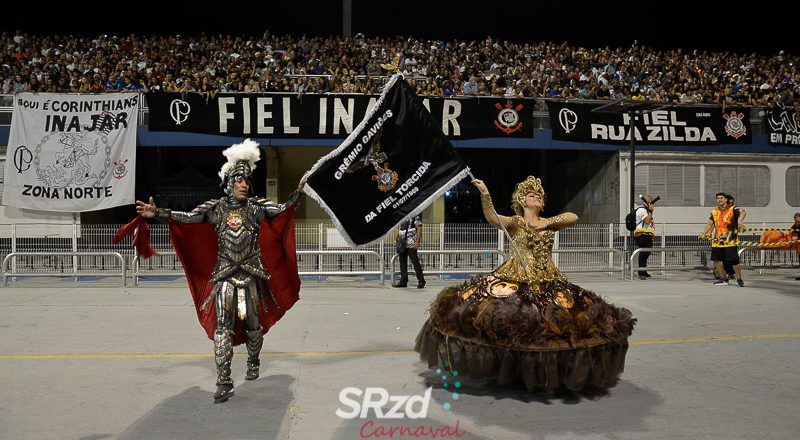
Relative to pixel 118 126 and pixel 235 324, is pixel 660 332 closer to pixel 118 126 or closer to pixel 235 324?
pixel 235 324

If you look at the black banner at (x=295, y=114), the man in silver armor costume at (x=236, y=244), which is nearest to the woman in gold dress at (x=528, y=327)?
the man in silver armor costume at (x=236, y=244)

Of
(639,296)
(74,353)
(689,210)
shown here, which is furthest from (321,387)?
(689,210)

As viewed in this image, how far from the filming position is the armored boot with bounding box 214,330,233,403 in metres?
4.82

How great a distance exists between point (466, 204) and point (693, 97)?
8694 millimetres

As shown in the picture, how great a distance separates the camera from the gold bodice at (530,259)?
525 centimetres

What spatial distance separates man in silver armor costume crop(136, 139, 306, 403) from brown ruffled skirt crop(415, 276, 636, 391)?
168cm

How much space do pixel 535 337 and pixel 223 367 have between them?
258 centimetres

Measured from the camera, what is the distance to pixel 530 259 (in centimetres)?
530

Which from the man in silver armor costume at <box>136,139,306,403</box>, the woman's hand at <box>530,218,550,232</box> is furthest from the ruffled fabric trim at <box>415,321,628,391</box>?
the man in silver armor costume at <box>136,139,306,403</box>

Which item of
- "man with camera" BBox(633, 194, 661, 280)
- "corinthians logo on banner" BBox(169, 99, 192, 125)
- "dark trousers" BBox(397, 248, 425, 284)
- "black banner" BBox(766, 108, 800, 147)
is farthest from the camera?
"black banner" BBox(766, 108, 800, 147)

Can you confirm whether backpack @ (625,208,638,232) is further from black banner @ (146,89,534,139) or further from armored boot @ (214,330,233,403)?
armored boot @ (214,330,233,403)

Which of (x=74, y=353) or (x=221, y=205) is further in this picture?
(x=74, y=353)

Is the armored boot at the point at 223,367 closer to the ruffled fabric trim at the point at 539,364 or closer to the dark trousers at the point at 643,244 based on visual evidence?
the ruffled fabric trim at the point at 539,364

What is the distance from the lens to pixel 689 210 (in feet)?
64.2
